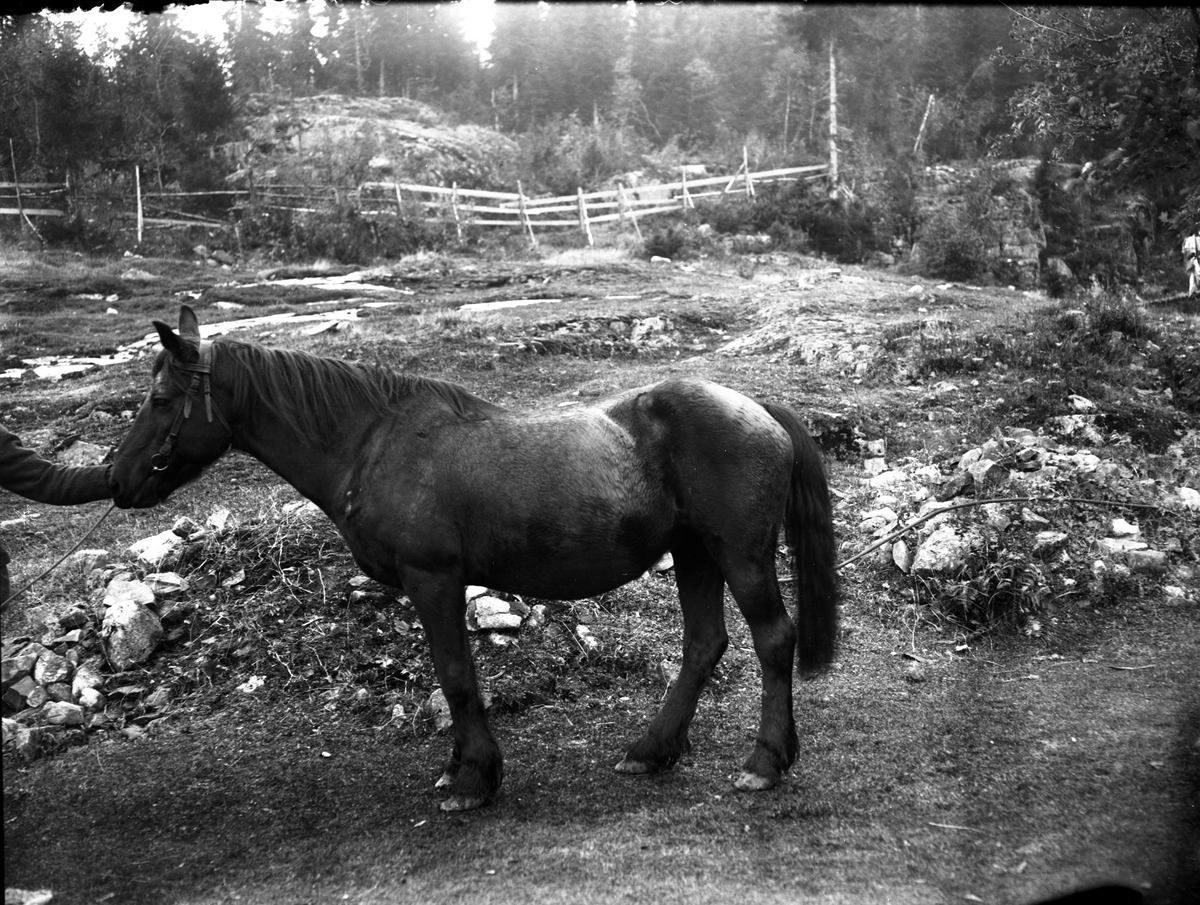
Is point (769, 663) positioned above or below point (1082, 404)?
below

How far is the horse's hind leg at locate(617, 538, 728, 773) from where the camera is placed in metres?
4.50

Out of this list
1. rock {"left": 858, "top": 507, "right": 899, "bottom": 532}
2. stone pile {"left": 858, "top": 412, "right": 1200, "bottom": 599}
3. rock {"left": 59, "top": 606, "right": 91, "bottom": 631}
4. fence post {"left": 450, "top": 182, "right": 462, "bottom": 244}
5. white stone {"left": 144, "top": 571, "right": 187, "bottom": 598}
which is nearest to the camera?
rock {"left": 59, "top": 606, "right": 91, "bottom": 631}

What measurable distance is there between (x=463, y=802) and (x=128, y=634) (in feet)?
8.79

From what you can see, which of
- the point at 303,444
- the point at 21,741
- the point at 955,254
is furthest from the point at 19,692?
the point at 955,254

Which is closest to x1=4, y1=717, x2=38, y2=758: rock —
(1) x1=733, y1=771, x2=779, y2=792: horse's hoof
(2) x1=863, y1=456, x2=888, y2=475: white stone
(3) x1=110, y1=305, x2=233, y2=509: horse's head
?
(3) x1=110, y1=305, x2=233, y2=509: horse's head

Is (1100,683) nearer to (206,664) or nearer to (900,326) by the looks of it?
(206,664)

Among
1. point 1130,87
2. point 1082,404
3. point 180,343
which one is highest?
point 1130,87

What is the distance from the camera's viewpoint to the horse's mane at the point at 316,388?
4348mm

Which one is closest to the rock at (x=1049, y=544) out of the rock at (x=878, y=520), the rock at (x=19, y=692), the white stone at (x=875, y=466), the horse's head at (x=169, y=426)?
the rock at (x=878, y=520)

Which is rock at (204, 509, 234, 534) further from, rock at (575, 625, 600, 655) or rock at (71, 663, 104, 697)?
rock at (575, 625, 600, 655)

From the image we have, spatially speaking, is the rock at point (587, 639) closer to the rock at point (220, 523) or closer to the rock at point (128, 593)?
the rock at point (220, 523)

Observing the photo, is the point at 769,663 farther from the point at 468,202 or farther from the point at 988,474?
the point at 468,202

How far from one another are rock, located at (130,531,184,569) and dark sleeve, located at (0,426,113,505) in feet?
5.78

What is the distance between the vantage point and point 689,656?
4.67 m
